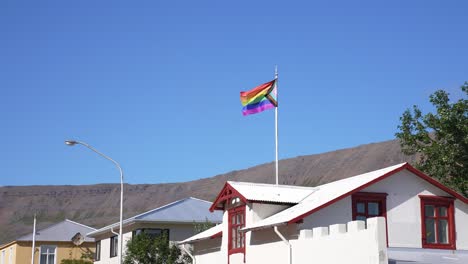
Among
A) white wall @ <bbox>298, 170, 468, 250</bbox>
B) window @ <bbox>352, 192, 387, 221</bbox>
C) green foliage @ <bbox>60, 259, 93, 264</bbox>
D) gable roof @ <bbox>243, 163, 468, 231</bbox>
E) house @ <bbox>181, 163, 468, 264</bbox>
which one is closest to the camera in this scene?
house @ <bbox>181, 163, 468, 264</bbox>

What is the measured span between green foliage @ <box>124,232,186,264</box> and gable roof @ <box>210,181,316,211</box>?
7.80 metres

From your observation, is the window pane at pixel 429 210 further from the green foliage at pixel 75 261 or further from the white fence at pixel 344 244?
the green foliage at pixel 75 261

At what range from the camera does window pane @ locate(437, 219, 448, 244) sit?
28188mm

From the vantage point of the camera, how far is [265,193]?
1261 inches

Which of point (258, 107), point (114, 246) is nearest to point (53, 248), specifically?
point (114, 246)

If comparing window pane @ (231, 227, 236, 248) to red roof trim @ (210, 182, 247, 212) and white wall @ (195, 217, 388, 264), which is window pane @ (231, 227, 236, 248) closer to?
white wall @ (195, 217, 388, 264)

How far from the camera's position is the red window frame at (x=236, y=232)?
3183 cm

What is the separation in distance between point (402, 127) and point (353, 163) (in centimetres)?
12793

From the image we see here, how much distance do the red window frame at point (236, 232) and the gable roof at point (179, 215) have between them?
1398cm

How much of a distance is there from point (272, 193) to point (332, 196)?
15.4 ft

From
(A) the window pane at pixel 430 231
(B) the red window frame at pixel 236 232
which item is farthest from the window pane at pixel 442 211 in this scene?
(B) the red window frame at pixel 236 232

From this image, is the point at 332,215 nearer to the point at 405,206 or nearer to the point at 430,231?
the point at 405,206

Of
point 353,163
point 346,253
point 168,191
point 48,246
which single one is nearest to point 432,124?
point 346,253

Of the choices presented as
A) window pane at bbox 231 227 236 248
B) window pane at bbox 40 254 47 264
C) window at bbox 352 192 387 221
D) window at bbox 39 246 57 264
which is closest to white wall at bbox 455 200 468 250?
window at bbox 352 192 387 221
